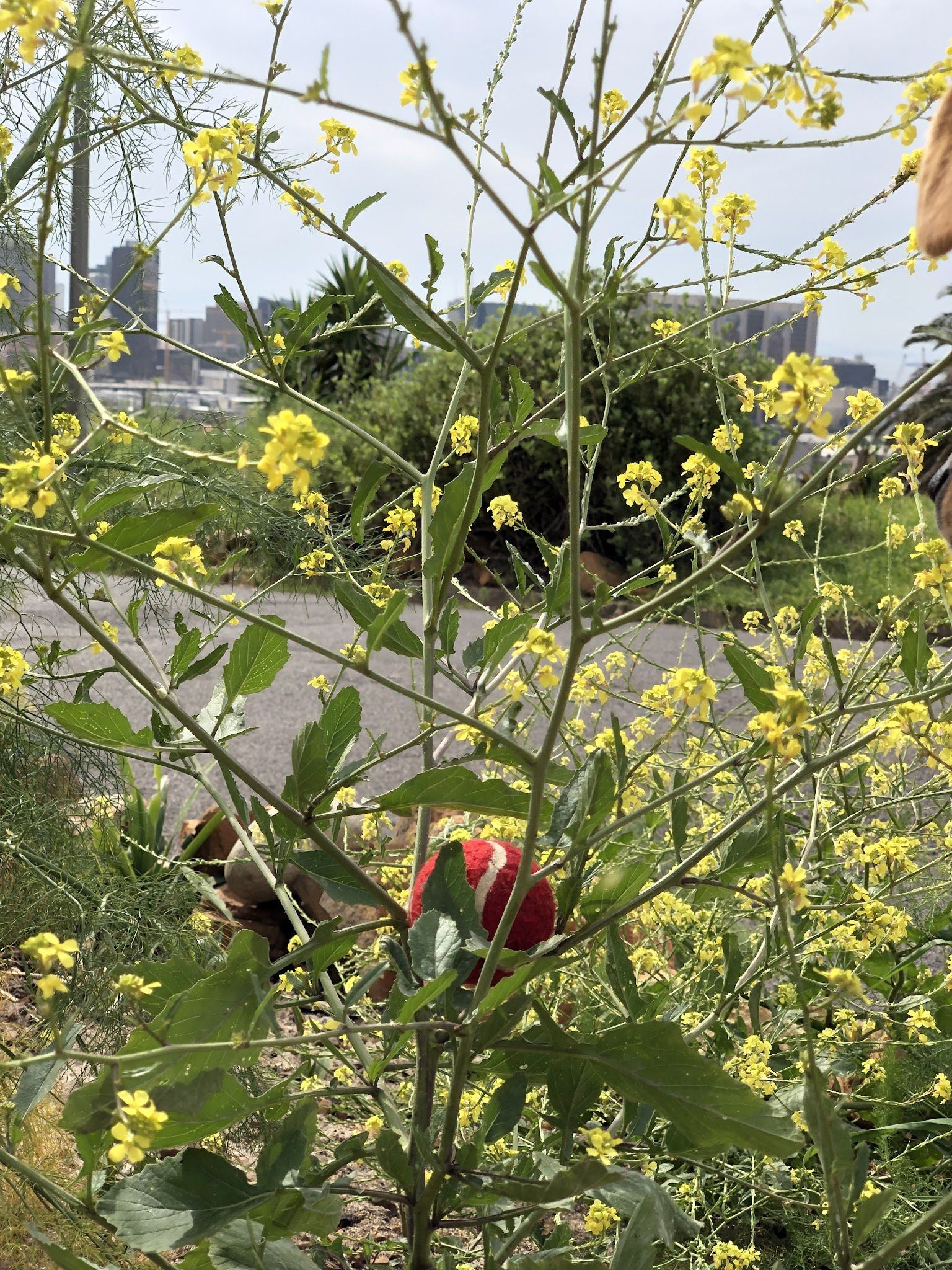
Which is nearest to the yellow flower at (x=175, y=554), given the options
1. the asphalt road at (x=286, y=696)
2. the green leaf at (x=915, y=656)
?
the green leaf at (x=915, y=656)

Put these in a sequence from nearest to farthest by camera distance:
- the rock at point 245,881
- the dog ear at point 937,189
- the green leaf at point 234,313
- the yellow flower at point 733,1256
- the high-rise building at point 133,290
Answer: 1. the dog ear at point 937,189
2. the high-rise building at point 133,290
3. the green leaf at point 234,313
4. the yellow flower at point 733,1256
5. the rock at point 245,881

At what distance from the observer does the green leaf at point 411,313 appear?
812mm

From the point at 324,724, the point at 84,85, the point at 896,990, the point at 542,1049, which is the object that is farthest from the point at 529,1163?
the point at 84,85

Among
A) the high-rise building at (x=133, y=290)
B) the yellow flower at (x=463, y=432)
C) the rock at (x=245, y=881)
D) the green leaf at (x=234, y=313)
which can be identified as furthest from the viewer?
the rock at (x=245, y=881)

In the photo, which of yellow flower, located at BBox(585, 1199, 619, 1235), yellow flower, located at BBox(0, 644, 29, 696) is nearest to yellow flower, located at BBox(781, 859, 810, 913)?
yellow flower, located at BBox(585, 1199, 619, 1235)

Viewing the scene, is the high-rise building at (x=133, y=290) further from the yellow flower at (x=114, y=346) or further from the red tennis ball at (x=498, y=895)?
the red tennis ball at (x=498, y=895)

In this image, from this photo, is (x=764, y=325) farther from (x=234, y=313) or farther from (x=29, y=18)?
(x=29, y=18)

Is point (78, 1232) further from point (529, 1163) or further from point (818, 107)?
point (818, 107)

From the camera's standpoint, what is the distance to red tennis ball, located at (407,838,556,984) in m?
1.02

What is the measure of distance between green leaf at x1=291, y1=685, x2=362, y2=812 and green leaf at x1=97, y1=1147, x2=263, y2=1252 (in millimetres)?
288

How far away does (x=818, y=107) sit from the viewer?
2.24 feet

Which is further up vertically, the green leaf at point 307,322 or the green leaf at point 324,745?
the green leaf at point 307,322

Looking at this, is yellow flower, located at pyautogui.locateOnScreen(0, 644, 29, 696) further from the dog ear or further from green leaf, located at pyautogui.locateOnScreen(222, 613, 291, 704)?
the dog ear

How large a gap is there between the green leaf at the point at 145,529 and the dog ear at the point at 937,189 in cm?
48
